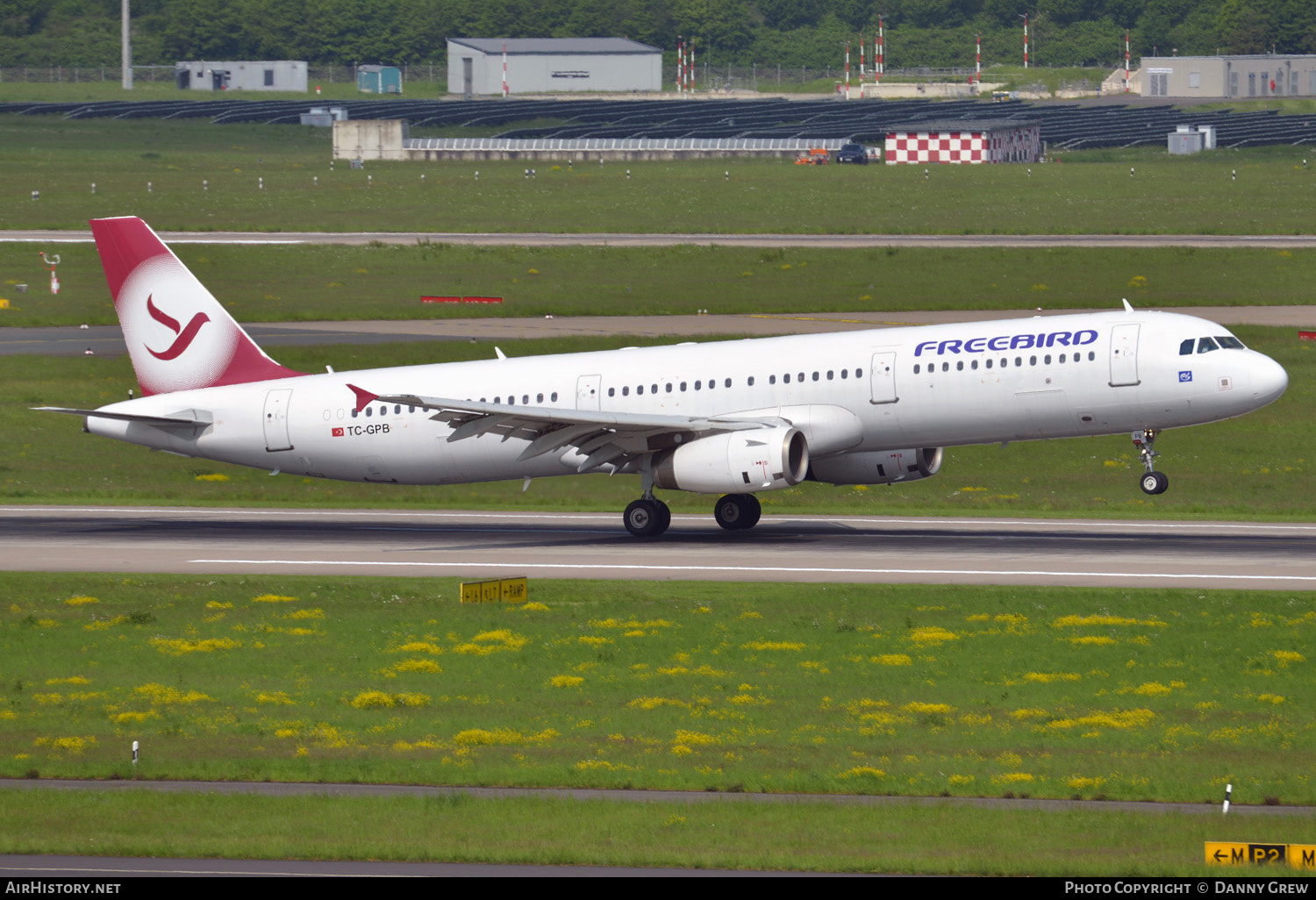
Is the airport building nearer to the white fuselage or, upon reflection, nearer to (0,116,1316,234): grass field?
(0,116,1316,234): grass field

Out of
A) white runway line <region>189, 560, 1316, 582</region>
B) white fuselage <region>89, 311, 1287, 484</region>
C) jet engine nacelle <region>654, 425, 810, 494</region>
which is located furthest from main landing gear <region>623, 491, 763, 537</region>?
white runway line <region>189, 560, 1316, 582</region>

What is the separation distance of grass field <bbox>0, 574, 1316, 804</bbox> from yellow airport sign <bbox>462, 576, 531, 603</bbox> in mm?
666

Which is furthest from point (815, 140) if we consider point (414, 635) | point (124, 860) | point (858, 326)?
point (124, 860)

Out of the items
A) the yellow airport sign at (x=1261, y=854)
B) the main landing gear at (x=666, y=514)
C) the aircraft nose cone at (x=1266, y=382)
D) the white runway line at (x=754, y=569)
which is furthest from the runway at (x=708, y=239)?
the yellow airport sign at (x=1261, y=854)

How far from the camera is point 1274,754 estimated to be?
2514 centimetres

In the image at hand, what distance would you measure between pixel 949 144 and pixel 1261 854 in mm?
160697

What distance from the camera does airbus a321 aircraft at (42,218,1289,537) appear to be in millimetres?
44531

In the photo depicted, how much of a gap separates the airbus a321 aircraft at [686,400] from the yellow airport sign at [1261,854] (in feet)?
80.6

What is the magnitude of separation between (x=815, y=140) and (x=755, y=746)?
175 meters

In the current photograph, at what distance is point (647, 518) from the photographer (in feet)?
159

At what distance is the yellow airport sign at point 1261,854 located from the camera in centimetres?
1959

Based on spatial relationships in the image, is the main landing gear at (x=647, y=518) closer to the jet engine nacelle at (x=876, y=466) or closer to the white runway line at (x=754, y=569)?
the jet engine nacelle at (x=876, y=466)

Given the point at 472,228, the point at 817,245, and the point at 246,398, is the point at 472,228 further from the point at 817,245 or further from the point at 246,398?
the point at 246,398

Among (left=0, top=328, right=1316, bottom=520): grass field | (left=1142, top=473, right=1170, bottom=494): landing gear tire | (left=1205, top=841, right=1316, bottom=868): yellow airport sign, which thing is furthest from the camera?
(left=0, top=328, right=1316, bottom=520): grass field
